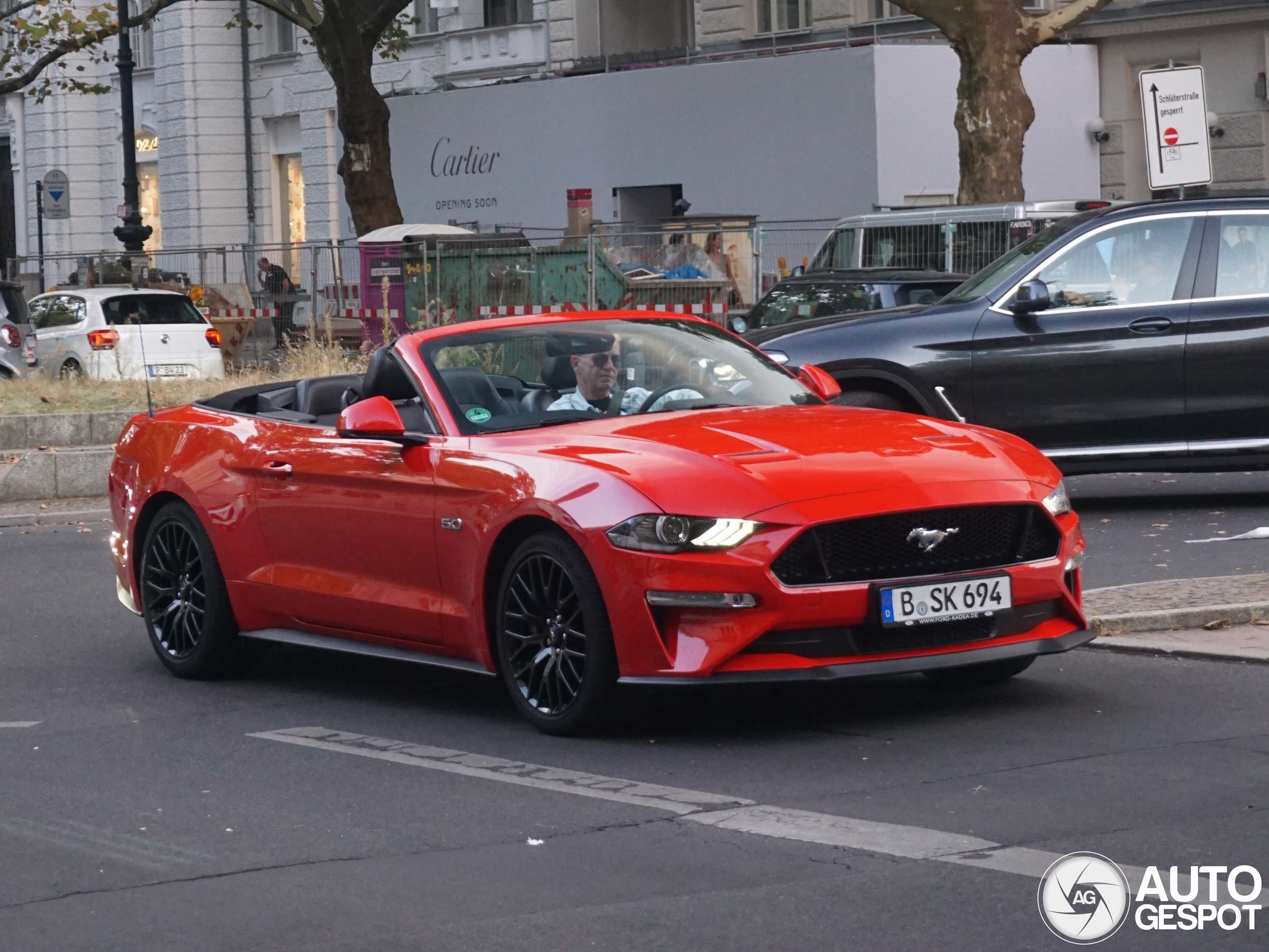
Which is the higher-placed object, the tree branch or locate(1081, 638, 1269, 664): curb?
the tree branch

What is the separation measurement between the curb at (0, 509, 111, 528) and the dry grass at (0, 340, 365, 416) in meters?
2.40

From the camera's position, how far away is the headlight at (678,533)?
643 centimetres

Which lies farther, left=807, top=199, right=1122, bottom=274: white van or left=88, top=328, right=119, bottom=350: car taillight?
left=88, top=328, right=119, bottom=350: car taillight

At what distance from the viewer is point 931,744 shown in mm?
6570

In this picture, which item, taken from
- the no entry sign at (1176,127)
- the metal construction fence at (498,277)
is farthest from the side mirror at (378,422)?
the metal construction fence at (498,277)

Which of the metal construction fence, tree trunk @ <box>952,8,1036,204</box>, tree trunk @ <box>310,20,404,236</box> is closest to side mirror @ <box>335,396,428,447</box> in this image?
the metal construction fence

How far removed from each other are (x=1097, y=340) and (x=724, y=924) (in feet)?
26.3

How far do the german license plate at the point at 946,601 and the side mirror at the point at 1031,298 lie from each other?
5506mm

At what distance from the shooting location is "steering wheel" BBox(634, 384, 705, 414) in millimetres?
7664

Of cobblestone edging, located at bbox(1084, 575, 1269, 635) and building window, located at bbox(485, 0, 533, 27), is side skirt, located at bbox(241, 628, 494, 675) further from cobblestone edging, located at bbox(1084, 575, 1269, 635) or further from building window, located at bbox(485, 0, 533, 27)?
building window, located at bbox(485, 0, 533, 27)

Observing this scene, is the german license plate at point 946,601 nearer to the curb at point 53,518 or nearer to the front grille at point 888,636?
the front grille at point 888,636

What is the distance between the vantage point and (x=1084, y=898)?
4.76 metres

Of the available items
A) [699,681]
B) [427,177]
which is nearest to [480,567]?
[699,681]

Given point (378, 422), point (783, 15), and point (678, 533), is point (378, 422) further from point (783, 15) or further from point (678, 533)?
point (783, 15)
